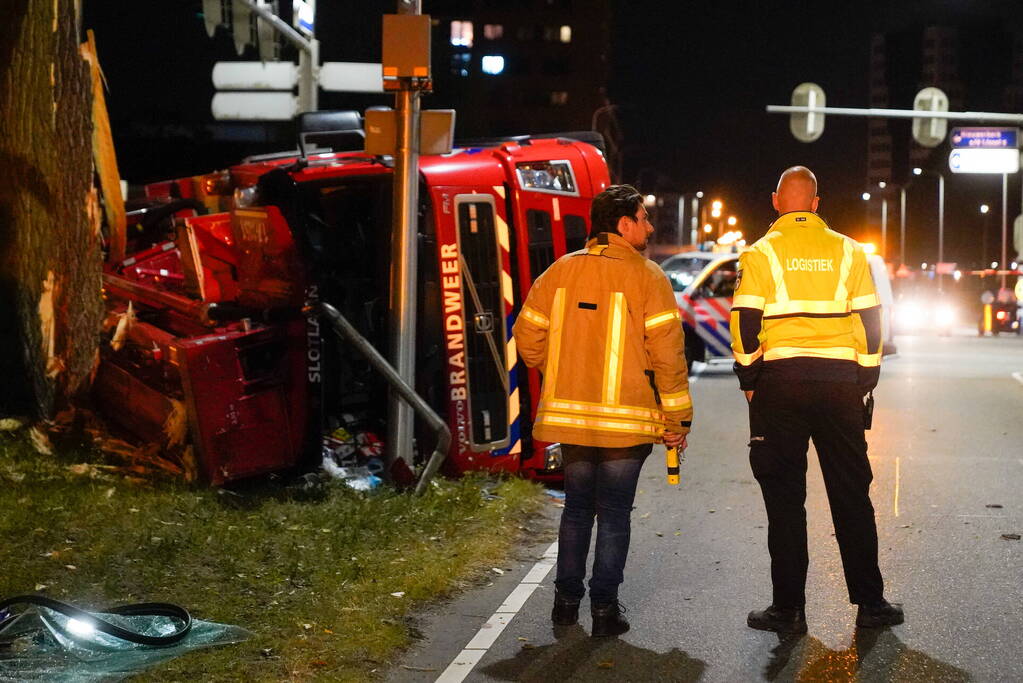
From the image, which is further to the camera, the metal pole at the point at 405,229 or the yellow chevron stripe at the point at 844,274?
the metal pole at the point at 405,229

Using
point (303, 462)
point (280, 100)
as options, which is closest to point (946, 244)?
point (280, 100)

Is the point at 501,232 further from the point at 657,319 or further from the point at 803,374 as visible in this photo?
the point at 803,374

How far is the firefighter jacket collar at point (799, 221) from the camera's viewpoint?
19.5ft

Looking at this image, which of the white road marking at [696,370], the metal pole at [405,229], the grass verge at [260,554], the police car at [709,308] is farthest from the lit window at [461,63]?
the grass verge at [260,554]

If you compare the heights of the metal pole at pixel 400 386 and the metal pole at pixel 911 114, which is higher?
the metal pole at pixel 911 114

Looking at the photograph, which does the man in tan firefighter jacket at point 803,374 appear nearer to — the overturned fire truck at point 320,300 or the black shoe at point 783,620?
the black shoe at point 783,620

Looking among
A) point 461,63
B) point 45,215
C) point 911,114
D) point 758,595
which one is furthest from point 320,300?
point 461,63

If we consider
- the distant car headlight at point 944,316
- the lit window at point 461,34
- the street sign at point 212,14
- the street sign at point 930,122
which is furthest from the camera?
the lit window at point 461,34

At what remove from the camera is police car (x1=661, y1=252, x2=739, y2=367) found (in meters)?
20.3

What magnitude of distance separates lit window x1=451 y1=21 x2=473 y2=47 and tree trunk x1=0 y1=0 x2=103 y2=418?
9593 cm

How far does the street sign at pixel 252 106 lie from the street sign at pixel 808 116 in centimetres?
984

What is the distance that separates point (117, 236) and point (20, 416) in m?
1.58

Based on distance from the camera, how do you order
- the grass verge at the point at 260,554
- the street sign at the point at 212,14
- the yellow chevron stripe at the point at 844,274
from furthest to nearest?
the street sign at the point at 212,14
the yellow chevron stripe at the point at 844,274
the grass verge at the point at 260,554

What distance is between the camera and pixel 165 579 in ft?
21.6
